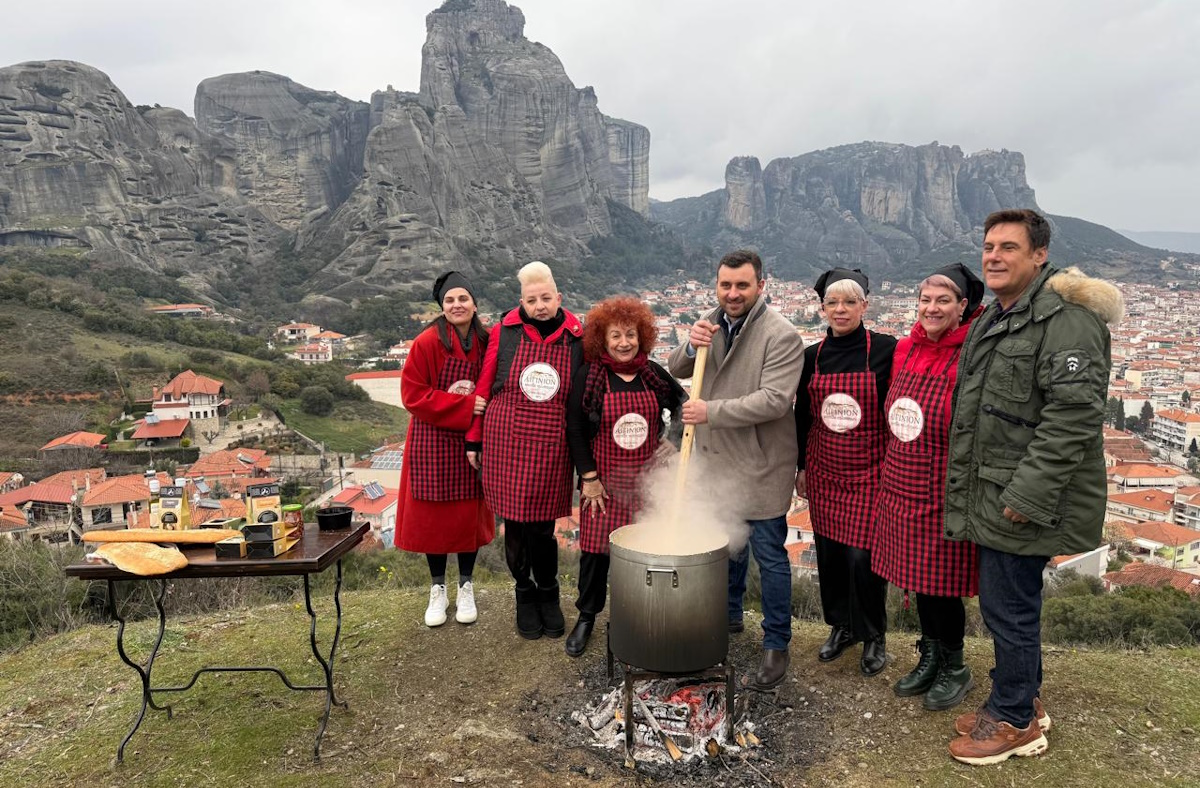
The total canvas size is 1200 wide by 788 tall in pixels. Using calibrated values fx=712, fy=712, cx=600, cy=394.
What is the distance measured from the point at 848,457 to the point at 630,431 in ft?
3.11

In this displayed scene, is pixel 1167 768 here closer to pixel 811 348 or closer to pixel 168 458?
pixel 811 348

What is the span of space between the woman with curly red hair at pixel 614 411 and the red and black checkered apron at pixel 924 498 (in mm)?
998

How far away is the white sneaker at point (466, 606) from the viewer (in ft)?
13.0

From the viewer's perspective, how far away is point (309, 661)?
3.66 meters

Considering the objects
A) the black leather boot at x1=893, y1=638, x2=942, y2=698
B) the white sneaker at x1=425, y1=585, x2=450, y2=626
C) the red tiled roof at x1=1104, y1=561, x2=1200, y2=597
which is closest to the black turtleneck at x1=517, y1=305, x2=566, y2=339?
the white sneaker at x1=425, y1=585, x2=450, y2=626

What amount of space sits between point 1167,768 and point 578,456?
248 cm

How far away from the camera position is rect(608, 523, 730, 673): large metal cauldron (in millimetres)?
2709

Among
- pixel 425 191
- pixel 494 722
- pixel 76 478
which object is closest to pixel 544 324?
pixel 494 722

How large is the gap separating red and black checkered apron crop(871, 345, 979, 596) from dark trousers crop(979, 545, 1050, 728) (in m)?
0.14

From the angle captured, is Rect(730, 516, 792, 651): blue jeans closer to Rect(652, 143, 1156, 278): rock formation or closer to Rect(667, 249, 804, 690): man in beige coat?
Rect(667, 249, 804, 690): man in beige coat

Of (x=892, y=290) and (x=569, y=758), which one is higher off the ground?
(x=892, y=290)

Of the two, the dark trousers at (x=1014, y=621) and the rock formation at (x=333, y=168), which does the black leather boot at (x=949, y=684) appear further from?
the rock formation at (x=333, y=168)

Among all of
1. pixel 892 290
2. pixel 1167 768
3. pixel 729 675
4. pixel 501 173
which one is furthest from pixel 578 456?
pixel 892 290

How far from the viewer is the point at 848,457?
9.93ft
